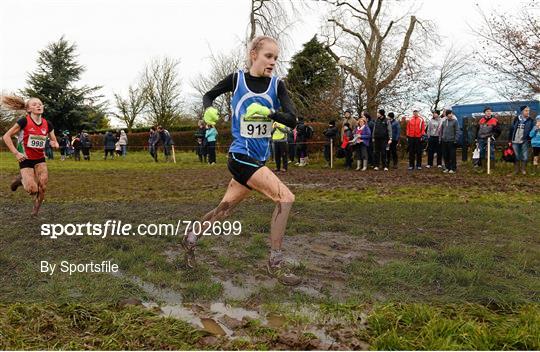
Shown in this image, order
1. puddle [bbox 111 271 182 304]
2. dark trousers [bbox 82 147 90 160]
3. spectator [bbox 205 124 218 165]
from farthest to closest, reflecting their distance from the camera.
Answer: dark trousers [bbox 82 147 90 160] < spectator [bbox 205 124 218 165] < puddle [bbox 111 271 182 304]

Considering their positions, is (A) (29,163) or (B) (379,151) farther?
(B) (379,151)

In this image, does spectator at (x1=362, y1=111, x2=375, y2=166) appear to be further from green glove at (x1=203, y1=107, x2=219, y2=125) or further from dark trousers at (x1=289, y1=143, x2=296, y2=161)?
green glove at (x1=203, y1=107, x2=219, y2=125)

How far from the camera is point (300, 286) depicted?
12.3 ft

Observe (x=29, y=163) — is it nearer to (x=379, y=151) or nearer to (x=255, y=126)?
(x=255, y=126)

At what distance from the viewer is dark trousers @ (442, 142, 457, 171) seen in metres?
13.2

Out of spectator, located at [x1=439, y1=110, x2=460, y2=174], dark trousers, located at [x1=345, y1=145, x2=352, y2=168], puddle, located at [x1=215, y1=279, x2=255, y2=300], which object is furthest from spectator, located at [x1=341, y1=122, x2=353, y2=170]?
puddle, located at [x1=215, y1=279, x2=255, y2=300]

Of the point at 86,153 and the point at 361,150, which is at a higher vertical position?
the point at 86,153

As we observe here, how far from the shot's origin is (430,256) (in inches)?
176

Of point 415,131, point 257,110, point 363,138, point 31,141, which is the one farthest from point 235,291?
point 415,131

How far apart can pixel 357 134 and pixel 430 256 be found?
9827 mm

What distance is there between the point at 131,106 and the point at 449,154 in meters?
28.1

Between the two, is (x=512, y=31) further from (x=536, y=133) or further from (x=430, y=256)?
(x=430, y=256)

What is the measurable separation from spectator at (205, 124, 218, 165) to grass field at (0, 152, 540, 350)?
10836 millimetres

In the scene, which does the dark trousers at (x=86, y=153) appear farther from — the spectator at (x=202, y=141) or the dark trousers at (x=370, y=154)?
the dark trousers at (x=370, y=154)
